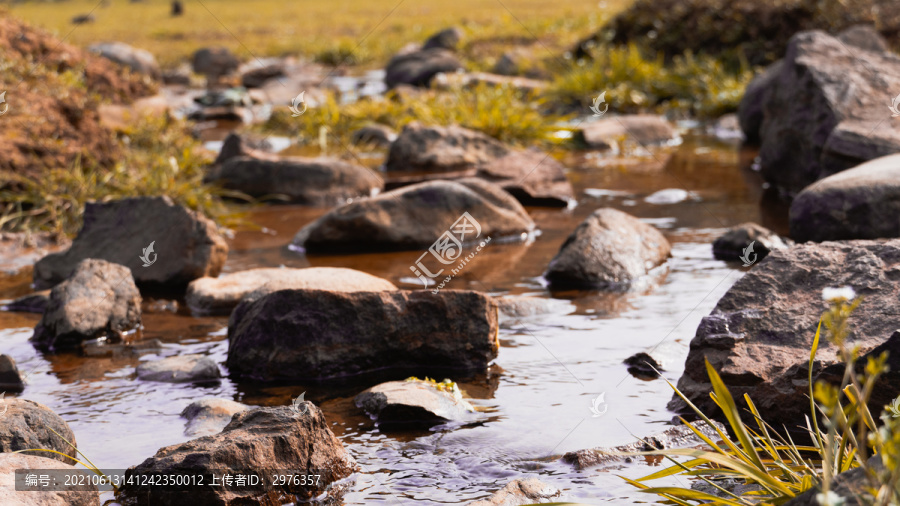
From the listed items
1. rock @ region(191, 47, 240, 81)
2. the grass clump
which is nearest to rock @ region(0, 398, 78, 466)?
the grass clump

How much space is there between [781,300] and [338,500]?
2233 millimetres

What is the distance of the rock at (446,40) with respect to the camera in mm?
21859

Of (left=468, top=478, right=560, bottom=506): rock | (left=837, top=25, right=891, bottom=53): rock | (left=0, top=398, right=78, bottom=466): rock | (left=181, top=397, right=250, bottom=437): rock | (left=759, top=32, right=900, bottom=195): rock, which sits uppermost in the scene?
(left=837, top=25, right=891, bottom=53): rock

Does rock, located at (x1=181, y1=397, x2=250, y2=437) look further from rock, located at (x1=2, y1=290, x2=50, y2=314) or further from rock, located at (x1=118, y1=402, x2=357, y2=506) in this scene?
rock, located at (x1=2, y1=290, x2=50, y2=314)

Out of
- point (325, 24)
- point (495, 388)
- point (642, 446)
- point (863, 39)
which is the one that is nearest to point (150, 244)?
point (495, 388)

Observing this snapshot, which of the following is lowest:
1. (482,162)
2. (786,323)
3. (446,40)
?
(482,162)

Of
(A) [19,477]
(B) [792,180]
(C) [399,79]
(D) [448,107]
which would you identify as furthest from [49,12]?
(A) [19,477]

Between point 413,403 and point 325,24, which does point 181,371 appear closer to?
point 413,403

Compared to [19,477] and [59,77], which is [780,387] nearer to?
[19,477]

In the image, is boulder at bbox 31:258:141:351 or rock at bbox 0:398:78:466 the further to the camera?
boulder at bbox 31:258:141:351

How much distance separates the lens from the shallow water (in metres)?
3.66

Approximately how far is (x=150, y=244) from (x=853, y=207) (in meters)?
5.04

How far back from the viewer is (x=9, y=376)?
Answer: 464 cm

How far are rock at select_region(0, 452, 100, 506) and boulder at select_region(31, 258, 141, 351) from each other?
2072mm
